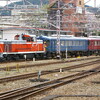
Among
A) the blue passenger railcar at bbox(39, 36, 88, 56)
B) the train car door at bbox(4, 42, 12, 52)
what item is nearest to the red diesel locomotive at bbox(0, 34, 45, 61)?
the train car door at bbox(4, 42, 12, 52)

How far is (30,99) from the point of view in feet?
30.1

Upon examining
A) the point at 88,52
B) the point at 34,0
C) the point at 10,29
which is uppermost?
the point at 34,0

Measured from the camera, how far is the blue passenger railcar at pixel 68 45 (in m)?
33.7

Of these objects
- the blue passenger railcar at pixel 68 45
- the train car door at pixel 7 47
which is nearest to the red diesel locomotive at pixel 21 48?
the train car door at pixel 7 47

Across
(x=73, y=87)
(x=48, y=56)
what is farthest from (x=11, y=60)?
(x=73, y=87)

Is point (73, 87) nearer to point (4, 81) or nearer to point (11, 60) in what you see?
point (4, 81)

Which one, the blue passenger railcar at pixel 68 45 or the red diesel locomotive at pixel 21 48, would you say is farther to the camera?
the blue passenger railcar at pixel 68 45

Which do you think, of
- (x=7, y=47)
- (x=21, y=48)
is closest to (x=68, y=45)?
(x=21, y=48)

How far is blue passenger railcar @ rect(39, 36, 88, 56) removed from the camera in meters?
33.7

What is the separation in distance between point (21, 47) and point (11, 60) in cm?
171

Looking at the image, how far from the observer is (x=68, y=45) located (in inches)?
1435

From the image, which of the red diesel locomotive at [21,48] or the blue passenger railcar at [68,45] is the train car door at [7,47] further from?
the blue passenger railcar at [68,45]

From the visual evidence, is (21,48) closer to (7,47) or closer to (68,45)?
(7,47)

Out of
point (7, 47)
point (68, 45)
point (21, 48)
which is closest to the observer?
point (7, 47)
